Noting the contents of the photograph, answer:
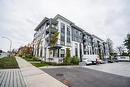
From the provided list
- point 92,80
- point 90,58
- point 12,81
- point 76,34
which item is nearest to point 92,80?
point 92,80

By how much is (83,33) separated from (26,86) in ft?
130

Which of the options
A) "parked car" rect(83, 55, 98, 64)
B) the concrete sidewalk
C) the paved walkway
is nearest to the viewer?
the paved walkway

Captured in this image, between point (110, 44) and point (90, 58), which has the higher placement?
point (110, 44)

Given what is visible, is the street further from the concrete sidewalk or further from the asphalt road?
the concrete sidewalk

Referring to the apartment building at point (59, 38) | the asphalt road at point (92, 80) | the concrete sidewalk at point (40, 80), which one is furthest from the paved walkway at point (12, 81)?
the apartment building at point (59, 38)

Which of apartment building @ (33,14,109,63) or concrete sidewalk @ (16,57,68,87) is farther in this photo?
apartment building @ (33,14,109,63)

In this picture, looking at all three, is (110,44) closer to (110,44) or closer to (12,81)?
(110,44)

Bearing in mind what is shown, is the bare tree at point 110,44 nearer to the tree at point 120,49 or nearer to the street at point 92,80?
the tree at point 120,49

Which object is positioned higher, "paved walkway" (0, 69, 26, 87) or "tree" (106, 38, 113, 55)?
"tree" (106, 38, 113, 55)

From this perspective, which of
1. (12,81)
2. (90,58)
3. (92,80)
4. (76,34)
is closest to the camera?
(12,81)

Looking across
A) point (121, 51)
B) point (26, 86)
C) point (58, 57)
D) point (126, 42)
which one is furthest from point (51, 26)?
point (121, 51)

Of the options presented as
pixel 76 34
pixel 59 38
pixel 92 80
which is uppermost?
pixel 76 34

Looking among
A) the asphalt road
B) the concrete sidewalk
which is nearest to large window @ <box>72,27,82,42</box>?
the asphalt road

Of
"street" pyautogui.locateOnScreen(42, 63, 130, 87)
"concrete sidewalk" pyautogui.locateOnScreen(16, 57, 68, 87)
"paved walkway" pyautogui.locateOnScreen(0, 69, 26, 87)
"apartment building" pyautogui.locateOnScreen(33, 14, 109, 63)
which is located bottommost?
"street" pyautogui.locateOnScreen(42, 63, 130, 87)
